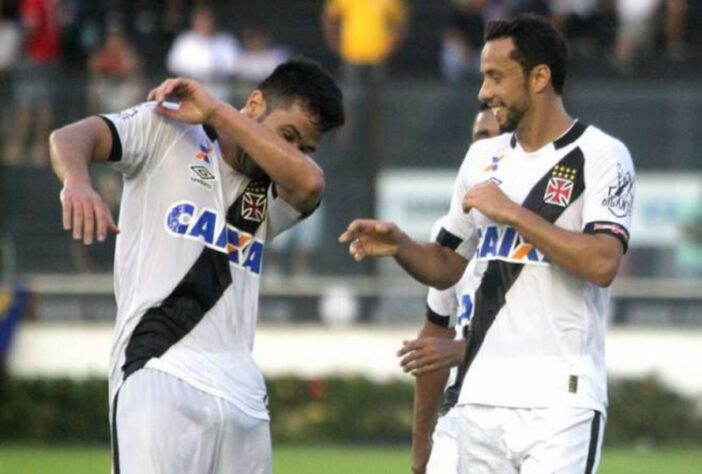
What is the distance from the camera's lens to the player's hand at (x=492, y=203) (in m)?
7.62

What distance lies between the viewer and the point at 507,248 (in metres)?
7.96

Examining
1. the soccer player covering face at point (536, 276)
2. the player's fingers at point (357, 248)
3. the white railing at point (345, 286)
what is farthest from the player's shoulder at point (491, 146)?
the white railing at point (345, 286)

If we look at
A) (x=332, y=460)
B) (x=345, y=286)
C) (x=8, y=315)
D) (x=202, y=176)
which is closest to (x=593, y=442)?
(x=202, y=176)

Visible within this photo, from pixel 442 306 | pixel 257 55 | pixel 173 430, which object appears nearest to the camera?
pixel 173 430

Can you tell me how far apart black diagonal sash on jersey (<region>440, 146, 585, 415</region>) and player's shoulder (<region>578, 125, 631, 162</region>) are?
35 millimetres

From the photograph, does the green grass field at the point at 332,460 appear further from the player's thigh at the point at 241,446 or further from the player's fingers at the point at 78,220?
the player's fingers at the point at 78,220

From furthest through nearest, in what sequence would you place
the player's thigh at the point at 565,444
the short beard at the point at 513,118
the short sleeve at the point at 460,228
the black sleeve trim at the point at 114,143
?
the short sleeve at the point at 460,228
the short beard at the point at 513,118
the player's thigh at the point at 565,444
the black sleeve trim at the point at 114,143

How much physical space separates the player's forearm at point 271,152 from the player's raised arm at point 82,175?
0.44m

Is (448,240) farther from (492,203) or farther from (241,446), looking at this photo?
(241,446)

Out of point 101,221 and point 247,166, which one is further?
point 247,166

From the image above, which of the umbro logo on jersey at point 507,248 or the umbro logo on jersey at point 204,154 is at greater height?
the umbro logo on jersey at point 204,154

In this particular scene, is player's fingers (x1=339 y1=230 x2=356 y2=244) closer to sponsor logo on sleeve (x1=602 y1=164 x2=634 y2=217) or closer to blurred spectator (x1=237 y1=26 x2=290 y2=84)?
sponsor logo on sleeve (x1=602 y1=164 x2=634 y2=217)

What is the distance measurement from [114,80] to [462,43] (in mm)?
3970

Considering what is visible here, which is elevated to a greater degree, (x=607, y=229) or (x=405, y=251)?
(x=607, y=229)
